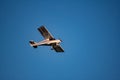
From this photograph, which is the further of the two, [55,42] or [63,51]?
[63,51]

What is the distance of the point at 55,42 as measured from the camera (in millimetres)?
40875

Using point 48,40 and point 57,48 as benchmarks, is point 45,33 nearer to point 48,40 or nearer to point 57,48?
point 48,40

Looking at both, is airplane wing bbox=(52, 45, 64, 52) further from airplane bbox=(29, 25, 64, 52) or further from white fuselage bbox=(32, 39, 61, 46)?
white fuselage bbox=(32, 39, 61, 46)

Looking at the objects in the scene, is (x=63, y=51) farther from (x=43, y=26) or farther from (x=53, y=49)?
(x=43, y=26)

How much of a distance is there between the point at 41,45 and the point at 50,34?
11.2 ft

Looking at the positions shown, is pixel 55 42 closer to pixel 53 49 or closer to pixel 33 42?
pixel 53 49

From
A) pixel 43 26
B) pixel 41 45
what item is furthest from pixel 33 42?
pixel 43 26

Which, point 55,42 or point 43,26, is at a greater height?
point 43,26

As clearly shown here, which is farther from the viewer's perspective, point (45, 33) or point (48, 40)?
point (48, 40)

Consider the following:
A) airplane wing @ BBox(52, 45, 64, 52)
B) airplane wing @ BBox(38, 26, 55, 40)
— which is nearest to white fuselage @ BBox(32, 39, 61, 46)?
airplane wing @ BBox(38, 26, 55, 40)

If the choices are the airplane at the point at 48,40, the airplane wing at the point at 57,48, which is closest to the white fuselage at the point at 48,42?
the airplane at the point at 48,40

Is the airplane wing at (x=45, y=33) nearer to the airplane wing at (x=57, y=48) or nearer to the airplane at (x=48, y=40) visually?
the airplane at (x=48, y=40)

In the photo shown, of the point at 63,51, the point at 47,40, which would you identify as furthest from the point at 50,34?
the point at 63,51

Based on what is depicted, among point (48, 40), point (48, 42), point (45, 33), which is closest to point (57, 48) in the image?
point (48, 42)
